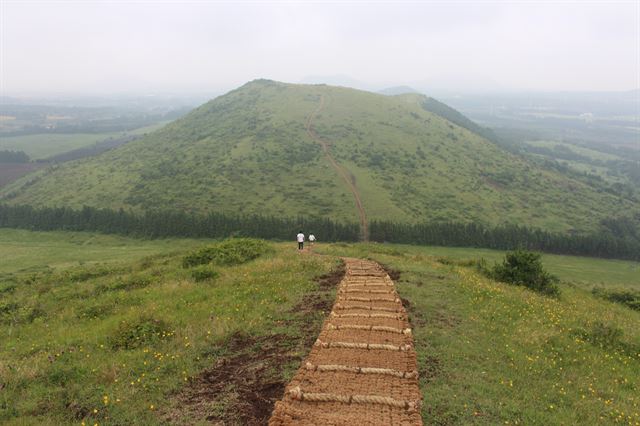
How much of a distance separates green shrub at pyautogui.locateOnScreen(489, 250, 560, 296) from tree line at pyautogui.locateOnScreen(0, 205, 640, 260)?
229 ft

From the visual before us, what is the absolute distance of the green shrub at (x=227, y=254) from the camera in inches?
1194

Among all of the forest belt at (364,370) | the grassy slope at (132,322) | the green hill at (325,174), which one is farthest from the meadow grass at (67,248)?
the forest belt at (364,370)

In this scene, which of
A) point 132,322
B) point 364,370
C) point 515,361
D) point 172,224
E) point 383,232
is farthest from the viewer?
point 172,224

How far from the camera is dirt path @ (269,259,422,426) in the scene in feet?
32.7

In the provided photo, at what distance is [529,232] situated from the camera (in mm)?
104062

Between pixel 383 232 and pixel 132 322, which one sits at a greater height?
pixel 132 322

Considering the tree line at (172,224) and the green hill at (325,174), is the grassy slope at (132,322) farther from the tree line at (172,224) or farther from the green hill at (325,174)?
the green hill at (325,174)

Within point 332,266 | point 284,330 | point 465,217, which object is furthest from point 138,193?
point 284,330

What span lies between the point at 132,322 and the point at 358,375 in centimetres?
1022

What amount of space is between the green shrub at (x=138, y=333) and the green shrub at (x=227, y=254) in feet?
43.8

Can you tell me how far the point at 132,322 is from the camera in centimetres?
1642

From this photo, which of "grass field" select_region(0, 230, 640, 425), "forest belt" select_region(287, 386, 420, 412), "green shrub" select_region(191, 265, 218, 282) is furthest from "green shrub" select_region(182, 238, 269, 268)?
"forest belt" select_region(287, 386, 420, 412)

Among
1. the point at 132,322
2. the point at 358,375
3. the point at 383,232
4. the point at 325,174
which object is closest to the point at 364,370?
the point at 358,375

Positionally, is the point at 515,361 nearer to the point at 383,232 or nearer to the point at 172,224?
the point at 383,232
